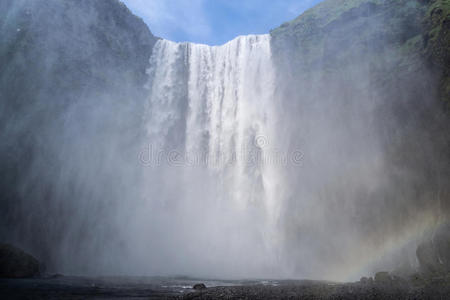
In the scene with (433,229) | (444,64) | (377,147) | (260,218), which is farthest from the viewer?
(260,218)

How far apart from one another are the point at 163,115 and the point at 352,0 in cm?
1684

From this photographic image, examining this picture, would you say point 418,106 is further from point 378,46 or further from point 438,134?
point 378,46

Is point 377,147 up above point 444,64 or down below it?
below

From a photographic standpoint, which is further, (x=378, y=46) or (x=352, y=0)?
(x=352, y=0)

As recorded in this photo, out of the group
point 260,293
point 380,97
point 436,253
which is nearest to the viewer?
point 260,293

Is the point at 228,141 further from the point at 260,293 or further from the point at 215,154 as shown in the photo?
the point at 260,293

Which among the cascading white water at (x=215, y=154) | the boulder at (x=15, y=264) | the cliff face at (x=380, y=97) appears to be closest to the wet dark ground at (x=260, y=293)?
the boulder at (x=15, y=264)

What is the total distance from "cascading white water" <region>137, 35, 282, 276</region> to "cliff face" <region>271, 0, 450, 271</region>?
6.95 feet

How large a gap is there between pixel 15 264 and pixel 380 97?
23.2 meters

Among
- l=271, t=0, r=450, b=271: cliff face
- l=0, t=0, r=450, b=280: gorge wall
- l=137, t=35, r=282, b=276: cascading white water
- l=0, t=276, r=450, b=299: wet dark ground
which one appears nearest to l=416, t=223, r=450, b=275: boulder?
l=0, t=0, r=450, b=280: gorge wall

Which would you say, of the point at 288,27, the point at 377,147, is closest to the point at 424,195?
the point at 377,147

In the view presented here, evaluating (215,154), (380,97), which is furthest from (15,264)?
(380,97)

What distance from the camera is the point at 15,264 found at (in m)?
17.3

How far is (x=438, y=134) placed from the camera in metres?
20.5
